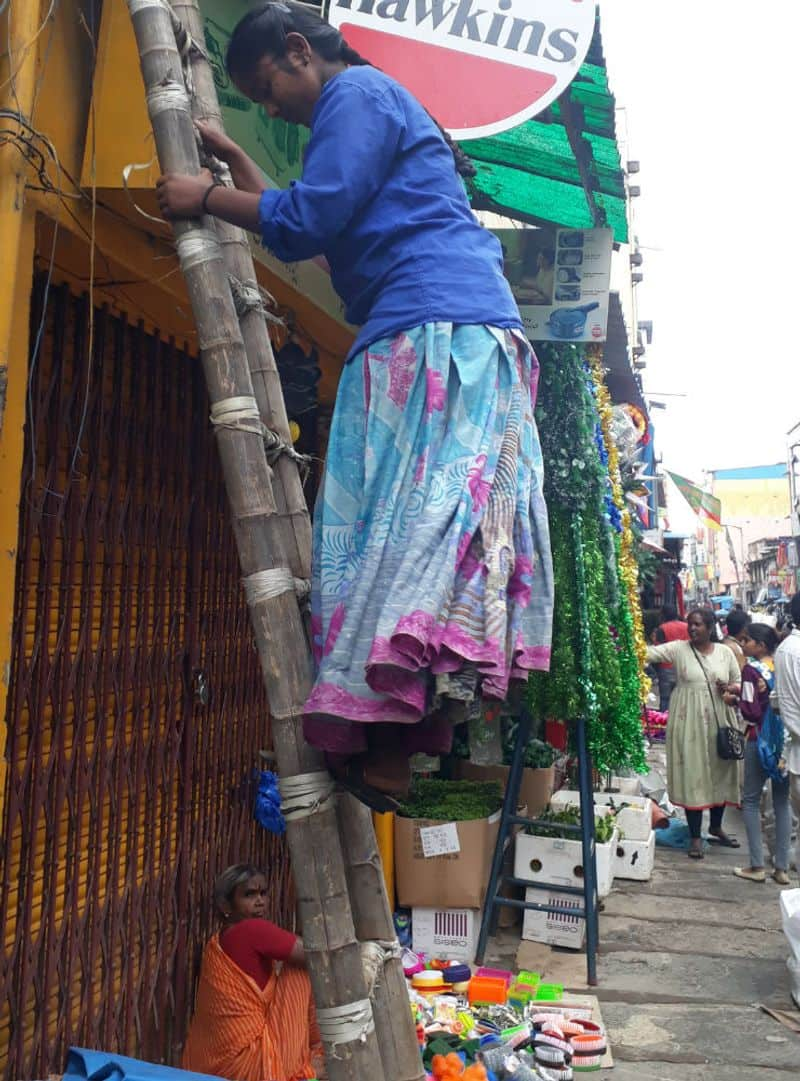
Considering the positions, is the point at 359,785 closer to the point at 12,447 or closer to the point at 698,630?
the point at 12,447

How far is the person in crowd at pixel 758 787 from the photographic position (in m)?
7.45

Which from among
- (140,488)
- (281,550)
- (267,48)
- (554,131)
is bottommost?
(281,550)

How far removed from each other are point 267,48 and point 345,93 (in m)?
0.27

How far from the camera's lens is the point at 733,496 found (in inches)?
2050

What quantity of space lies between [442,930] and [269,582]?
4.60m

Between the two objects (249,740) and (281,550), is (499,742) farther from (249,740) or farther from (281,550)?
(281,550)

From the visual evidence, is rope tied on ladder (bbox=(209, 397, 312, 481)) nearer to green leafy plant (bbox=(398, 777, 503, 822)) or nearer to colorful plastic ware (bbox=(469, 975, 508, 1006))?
colorful plastic ware (bbox=(469, 975, 508, 1006))

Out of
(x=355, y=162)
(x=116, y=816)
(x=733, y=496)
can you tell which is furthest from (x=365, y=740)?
(x=733, y=496)

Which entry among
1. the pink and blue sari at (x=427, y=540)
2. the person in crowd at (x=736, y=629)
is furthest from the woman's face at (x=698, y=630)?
the pink and blue sari at (x=427, y=540)

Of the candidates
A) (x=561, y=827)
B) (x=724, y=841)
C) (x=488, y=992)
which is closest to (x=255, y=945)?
(x=488, y=992)

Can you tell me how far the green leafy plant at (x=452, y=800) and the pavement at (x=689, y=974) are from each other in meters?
0.87

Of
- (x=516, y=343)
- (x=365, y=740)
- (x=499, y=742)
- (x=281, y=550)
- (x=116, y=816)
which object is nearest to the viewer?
(x=365, y=740)

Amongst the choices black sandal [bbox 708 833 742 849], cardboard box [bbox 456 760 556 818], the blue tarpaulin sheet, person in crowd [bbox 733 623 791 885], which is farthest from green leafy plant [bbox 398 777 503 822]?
the blue tarpaulin sheet

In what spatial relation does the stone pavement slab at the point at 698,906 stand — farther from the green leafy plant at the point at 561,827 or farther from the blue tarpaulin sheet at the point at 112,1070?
the blue tarpaulin sheet at the point at 112,1070
